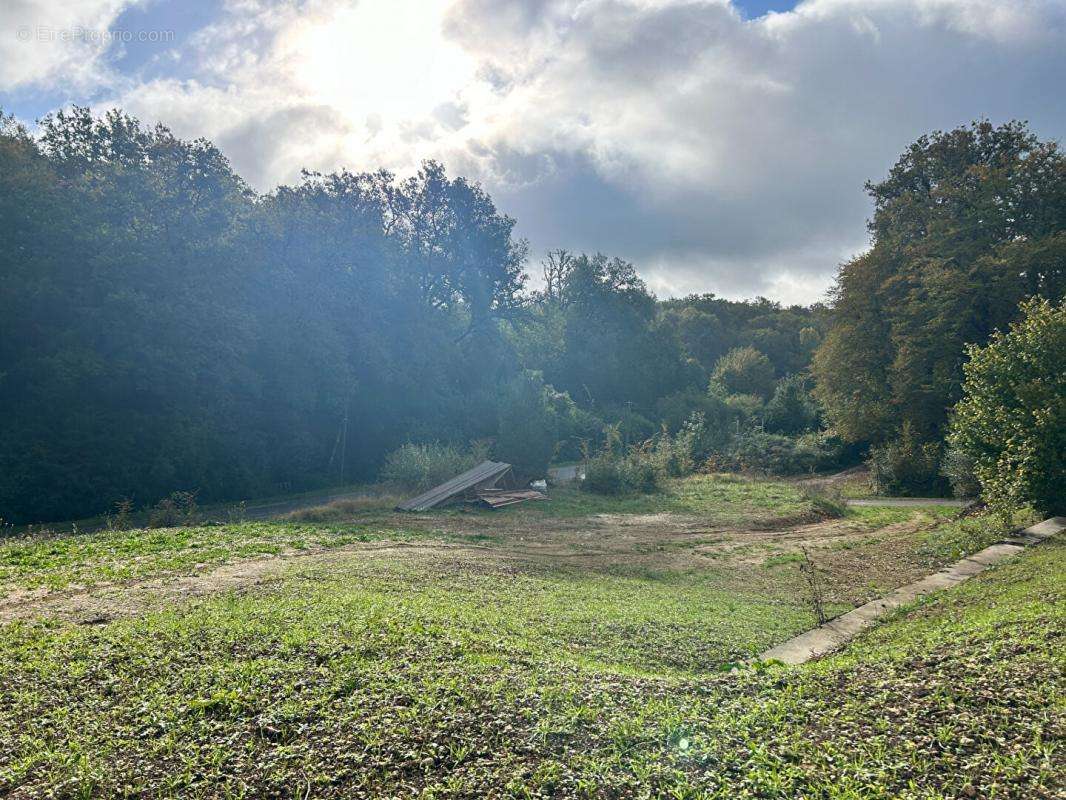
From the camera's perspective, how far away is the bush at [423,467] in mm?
20141

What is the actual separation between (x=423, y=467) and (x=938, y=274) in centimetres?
1811

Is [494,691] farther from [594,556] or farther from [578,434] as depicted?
[578,434]

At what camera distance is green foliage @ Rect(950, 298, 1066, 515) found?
11.6 meters

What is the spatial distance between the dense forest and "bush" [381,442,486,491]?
10.1 feet

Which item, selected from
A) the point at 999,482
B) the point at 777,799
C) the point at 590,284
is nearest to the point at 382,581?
the point at 777,799

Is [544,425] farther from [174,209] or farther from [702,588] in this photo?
[702,588]

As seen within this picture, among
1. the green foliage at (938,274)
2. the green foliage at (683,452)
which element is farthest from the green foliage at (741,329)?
the green foliage at (938,274)

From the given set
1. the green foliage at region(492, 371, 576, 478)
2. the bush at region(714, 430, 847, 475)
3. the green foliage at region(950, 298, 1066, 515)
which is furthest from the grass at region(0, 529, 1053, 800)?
the bush at region(714, 430, 847, 475)

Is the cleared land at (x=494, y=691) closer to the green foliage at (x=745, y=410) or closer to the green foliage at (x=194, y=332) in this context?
the green foliage at (x=194, y=332)

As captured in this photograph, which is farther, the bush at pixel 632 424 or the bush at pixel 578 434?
the bush at pixel 632 424

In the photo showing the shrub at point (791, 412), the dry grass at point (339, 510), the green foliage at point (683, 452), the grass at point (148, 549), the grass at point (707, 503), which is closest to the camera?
the grass at point (148, 549)

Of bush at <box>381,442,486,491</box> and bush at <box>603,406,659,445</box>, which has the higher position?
bush at <box>603,406,659,445</box>

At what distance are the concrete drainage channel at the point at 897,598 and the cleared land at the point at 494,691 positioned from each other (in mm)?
286

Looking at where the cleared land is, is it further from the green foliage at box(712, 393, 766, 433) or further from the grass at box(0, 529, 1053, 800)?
the green foliage at box(712, 393, 766, 433)
